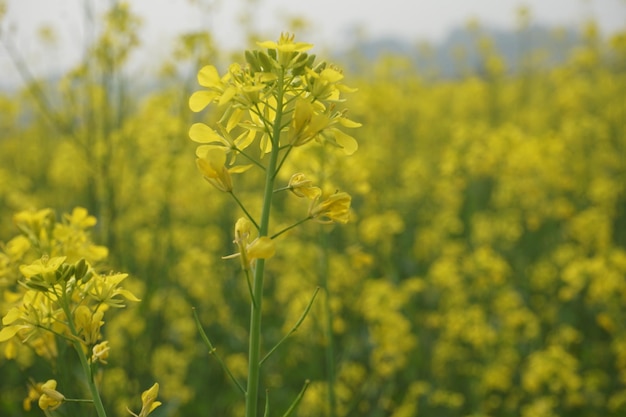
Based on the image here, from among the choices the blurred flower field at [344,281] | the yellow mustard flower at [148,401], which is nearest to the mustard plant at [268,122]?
the yellow mustard flower at [148,401]

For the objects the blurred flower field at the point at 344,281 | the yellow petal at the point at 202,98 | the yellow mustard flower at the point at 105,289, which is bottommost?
the blurred flower field at the point at 344,281

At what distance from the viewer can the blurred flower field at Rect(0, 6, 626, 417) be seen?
126 inches

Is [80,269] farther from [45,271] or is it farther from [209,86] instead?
[209,86]

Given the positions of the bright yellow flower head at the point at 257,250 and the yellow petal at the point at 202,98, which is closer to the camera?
the bright yellow flower head at the point at 257,250

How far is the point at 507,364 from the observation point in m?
3.95

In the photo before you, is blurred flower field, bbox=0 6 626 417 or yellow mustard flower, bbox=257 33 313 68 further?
blurred flower field, bbox=0 6 626 417

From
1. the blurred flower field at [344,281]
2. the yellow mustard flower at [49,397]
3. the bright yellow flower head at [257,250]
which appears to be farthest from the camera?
the blurred flower field at [344,281]

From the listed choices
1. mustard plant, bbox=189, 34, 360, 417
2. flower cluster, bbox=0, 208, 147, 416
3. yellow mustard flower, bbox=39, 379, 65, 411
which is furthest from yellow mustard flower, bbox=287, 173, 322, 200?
yellow mustard flower, bbox=39, 379, 65, 411

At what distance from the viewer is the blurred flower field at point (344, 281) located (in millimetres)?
3193

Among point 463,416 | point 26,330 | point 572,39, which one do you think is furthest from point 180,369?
point 572,39

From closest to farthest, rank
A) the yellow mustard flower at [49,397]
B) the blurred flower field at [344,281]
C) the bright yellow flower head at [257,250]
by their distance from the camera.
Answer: the bright yellow flower head at [257,250]
the yellow mustard flower at [49,397]
the blurred flower field at [344,281]

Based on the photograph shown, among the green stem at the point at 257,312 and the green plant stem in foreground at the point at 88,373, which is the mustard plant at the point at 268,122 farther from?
the green plant stem in foreground at the point at 88,373

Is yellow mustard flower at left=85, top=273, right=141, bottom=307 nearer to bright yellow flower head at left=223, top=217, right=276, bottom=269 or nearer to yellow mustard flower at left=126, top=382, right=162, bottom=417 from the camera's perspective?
yellow mustard flower at left=126, top=382, right=162, bottom=417

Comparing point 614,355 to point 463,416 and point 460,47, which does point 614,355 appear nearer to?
point 463,416
